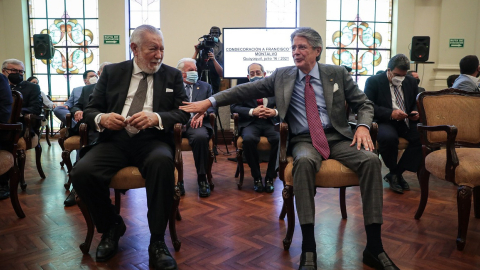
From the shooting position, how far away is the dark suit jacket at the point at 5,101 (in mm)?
2863

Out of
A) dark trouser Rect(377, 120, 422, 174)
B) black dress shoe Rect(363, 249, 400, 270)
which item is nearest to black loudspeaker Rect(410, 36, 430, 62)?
dark trouser Rect(377, 120, 422, 174)

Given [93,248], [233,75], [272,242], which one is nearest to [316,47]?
[272,242]

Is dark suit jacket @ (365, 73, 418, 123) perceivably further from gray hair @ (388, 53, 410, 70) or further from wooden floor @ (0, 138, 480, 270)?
wooden floor @ (0, 138, 480, 270)

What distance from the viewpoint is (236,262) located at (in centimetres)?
214

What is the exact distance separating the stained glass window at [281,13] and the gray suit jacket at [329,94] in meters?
5.58

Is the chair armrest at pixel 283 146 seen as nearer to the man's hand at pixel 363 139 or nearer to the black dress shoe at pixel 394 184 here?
the man's hand at pixel 363 139

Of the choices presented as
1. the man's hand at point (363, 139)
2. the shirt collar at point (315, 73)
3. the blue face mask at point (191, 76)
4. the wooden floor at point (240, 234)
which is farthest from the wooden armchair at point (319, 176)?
the blue face mask at point (191, 76)

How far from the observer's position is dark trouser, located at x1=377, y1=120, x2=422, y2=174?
3.80m

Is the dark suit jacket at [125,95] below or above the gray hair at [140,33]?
below

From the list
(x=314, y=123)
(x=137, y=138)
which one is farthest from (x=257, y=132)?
(x=137, y=138)

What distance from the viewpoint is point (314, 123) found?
2469 millimetres

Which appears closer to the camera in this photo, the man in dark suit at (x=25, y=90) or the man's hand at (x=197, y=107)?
the man's hand at (x=197, y=107)

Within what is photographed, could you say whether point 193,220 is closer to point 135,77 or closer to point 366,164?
point 135,77

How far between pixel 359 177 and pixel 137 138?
1.35m
